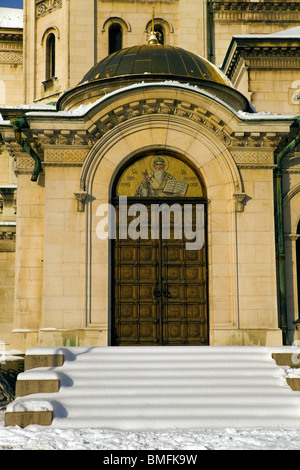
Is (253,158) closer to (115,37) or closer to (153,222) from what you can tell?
(153,222)

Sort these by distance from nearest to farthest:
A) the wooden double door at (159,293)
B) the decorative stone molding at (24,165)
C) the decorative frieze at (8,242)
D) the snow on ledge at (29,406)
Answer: the snow on ledge at (29,406) → the wooden double door at (159,293) → the decorative stone molding at (24,165) → the decorative frieze at (8,242)

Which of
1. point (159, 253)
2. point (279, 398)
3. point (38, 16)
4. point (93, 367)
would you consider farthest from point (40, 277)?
point (38, 16)

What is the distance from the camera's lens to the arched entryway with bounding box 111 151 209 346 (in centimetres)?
1440

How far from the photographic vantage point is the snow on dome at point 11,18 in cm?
3216

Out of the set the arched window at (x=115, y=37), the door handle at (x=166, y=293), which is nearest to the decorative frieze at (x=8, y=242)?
the door handle at (x=166, y=293)

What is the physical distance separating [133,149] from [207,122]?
1912 mm

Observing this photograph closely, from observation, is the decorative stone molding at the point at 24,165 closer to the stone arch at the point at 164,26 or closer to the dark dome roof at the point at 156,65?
the dark dome roof at the point at 156,65

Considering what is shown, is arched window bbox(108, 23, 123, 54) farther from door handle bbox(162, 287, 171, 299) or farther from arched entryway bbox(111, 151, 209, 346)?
door handle bbox(162, 287, 171, 299)

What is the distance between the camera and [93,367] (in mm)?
11719

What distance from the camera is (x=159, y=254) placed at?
1460 centimetres

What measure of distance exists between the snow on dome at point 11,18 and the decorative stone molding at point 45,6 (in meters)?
2.03

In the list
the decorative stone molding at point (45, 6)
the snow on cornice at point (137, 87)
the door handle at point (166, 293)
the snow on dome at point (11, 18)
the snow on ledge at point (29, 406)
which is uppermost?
the snow on dome at point (11, 18)

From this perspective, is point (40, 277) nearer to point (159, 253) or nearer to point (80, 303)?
point (80, 303)

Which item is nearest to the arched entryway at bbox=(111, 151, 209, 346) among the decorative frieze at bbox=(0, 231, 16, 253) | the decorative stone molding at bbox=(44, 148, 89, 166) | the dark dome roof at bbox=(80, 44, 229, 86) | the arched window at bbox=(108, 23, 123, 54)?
the decorative stone molding at bbox=(44, 148, 89, 166)
